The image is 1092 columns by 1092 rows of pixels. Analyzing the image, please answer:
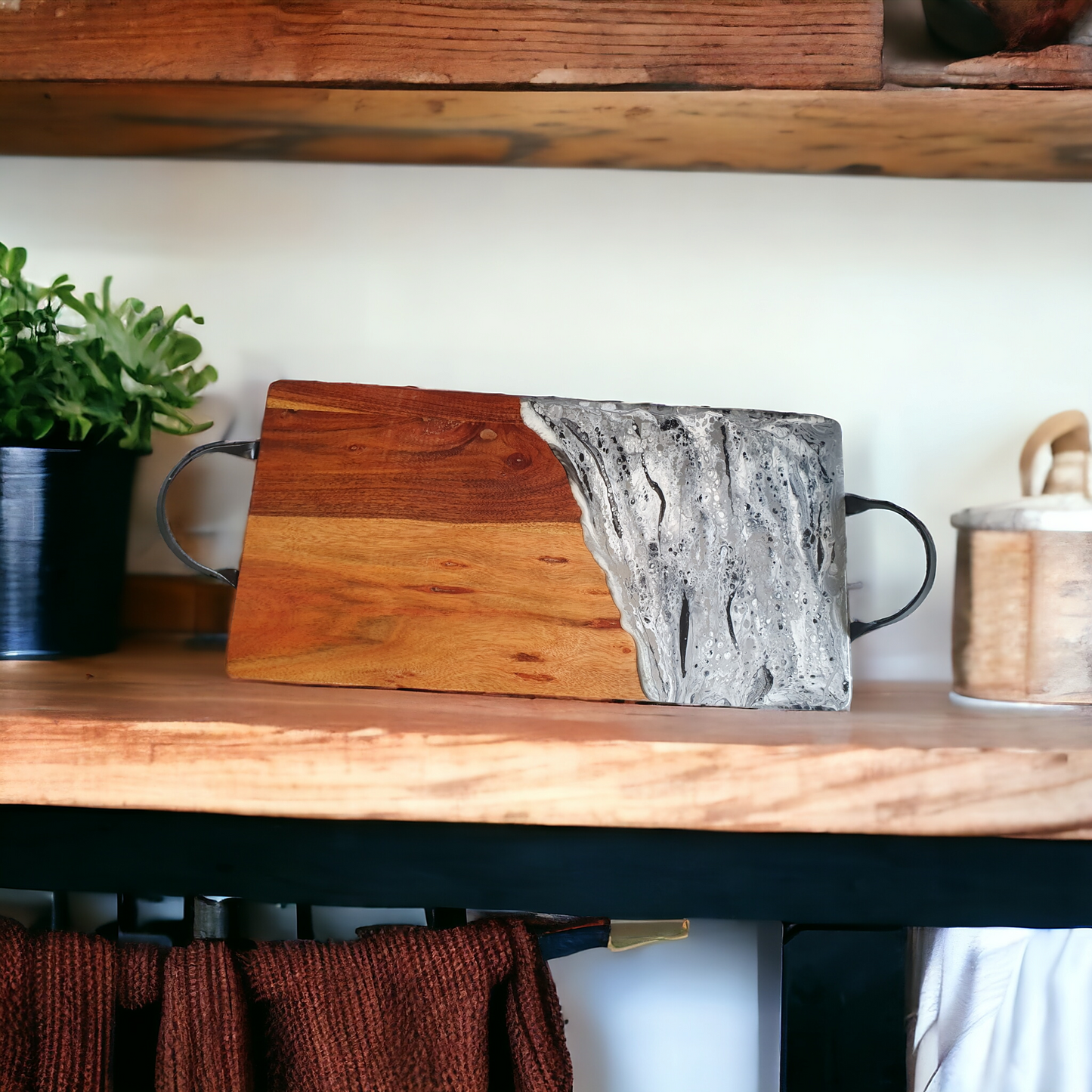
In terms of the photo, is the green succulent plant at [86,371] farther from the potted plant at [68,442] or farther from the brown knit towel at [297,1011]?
the brown knit towel at [297,1011]

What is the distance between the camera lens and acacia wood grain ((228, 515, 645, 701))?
2.07 ft

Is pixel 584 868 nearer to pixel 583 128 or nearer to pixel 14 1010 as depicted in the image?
pixel 14 1010

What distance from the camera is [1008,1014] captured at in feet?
1.87

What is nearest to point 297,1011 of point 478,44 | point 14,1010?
point 14,1010

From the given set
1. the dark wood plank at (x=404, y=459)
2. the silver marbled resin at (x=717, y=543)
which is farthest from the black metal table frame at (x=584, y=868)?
the dark wood plank at (x=404, y=459)

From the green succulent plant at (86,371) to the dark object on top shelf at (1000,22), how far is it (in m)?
0.64

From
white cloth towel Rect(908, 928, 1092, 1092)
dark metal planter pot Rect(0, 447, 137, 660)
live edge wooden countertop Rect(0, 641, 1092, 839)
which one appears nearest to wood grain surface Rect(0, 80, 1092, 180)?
dark metal planter pot Rect(0, 447, 137, 660)

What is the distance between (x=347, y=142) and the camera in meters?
0.82

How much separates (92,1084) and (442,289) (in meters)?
0.69

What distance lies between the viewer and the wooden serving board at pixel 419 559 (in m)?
0.63

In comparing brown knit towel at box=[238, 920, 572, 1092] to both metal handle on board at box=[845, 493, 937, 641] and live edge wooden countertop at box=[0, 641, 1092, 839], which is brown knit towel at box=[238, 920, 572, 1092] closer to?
live edge wooden countertop at box=[0, 641, 1092, 839]

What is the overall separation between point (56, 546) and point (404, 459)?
290 millimetres

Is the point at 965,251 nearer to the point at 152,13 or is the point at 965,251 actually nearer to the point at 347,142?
the point at 347,142

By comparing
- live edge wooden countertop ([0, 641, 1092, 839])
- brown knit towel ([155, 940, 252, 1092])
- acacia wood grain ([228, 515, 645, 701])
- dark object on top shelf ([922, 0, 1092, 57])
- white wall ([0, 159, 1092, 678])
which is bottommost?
brown knit towel ([155, 940, 252, 1092])
